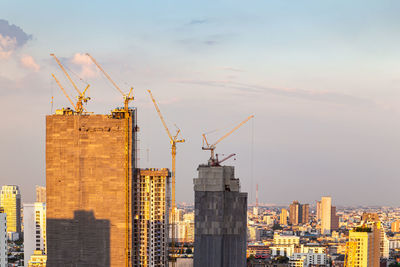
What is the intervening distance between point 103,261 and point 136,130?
380 inches

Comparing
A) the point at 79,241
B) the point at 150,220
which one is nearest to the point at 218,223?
the point at 150,220

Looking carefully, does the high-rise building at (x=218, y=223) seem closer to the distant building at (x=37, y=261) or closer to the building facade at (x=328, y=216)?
the distant building at (x=37, y=261)

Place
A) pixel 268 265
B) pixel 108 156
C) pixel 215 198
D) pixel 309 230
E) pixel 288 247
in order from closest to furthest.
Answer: pixel 215 198 < pixel 108 156 < pixel 268 265 < pixel 288 247 < pixel 309 230

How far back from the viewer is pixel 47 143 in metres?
52.6

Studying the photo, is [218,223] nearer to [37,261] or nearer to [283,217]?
[37,261]

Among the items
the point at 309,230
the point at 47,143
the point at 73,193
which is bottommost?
the point at 309,230

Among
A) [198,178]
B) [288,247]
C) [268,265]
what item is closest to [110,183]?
[198,178]

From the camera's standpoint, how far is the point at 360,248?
214 ft

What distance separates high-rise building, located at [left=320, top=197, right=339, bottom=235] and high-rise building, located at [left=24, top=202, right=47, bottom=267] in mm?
92430

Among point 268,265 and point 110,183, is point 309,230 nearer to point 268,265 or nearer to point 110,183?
point 268,265

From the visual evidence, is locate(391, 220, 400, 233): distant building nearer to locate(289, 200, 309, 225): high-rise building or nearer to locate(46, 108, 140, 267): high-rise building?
locate(289, 200, 309, 225): high-rise building

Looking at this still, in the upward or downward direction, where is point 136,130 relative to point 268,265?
upward

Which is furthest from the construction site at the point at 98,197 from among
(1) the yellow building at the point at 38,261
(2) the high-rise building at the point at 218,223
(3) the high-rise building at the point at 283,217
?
(3) the high-rise building at the point at 283,217

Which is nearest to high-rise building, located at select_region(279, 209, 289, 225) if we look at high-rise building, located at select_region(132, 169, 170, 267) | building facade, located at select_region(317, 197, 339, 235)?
building facade, located at select_region(317, 197, 339, 235)
